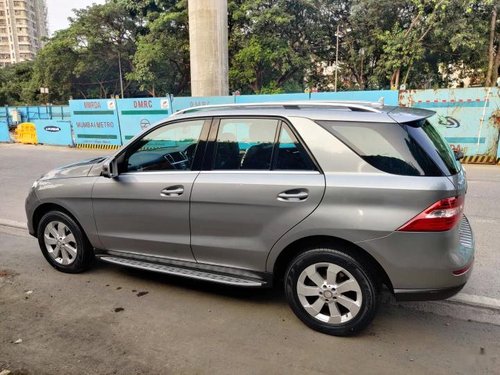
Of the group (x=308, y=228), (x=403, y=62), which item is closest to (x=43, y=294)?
(x=308, y=228)

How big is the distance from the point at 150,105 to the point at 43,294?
41.1 ft

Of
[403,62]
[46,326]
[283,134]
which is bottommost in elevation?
[46,326]

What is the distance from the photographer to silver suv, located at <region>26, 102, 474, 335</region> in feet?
9.07

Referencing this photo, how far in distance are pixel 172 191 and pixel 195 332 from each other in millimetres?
1145

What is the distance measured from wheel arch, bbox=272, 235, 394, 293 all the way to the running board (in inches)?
10.6

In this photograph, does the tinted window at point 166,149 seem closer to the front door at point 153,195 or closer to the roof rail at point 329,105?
the front door at point 153,195

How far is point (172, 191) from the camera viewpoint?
137 inches

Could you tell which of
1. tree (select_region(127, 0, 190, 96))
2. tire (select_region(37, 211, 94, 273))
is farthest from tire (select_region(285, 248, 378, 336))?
tree (select_region(127, 0, 190, 96))

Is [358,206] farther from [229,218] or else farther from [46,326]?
[46,326]

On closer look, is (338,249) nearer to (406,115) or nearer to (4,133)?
(406,115)

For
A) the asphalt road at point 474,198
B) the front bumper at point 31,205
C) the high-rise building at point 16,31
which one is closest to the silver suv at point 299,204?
the front bumper at point 31,205

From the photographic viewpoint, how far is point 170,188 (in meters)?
3.48

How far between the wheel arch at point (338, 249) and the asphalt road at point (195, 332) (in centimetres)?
50

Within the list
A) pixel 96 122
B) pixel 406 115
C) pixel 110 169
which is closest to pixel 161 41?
pixel 96 122
